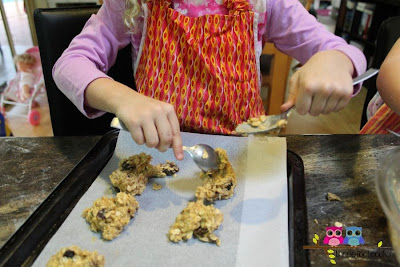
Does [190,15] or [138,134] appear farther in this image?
[190,15]

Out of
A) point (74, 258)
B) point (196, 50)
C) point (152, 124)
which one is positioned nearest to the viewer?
point (74, 258)

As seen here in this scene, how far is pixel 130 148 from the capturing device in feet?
2.74

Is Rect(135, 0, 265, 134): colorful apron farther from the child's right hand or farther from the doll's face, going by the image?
the doll's face

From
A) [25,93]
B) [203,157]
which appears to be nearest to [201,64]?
[203,157]

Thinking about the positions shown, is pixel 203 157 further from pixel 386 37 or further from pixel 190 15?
pixel 386 37

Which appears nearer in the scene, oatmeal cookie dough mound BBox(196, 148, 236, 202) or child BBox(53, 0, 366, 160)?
oatmeal cookie dough mound BBox(196, 148, 236, 202)

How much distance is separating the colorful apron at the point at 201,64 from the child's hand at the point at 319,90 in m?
0.24

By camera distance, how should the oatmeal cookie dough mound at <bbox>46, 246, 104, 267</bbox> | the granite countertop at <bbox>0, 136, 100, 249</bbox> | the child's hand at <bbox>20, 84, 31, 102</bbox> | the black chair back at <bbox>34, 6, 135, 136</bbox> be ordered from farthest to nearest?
the child's hand at <bbox>20, 84, 31, 102</bbox>
the black chair back at <bbox>34, 6, 135, 136</bbox>
the granite countertop at <bbox>0, 136, 100, 249</bbox>
the oatmeal cookie dough mound at <bbox>46, 246, 104, 267</bbox>

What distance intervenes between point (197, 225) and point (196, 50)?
0.46m

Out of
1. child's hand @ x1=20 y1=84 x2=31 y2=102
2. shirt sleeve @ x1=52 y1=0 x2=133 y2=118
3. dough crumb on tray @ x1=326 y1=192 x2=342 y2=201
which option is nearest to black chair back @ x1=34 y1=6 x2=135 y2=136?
shirt sleeve @ x1=52 y1=0 x2=133 y2=118

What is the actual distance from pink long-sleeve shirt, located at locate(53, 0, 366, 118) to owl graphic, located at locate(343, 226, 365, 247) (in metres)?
0.44

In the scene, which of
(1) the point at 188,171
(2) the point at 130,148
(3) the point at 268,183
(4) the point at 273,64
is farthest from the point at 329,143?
(4) the point at 273,64

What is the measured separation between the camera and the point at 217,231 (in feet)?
2.03

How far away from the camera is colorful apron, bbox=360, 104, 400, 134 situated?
37.2 inches
